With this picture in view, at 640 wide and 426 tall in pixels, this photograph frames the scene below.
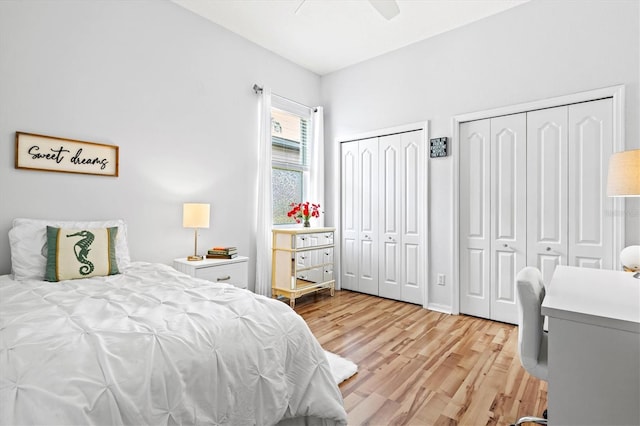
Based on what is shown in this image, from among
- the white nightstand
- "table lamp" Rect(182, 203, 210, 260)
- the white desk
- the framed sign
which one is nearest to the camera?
the white desk

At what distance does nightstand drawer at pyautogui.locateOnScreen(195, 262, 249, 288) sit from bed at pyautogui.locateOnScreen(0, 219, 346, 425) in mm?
1037

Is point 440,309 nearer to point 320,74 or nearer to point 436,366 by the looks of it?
point 436,366

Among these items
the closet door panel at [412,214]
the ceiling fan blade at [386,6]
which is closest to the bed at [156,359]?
the ceiling fan blade at [386,6]

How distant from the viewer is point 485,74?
3.35 m

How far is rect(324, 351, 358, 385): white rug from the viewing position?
7.09 ft

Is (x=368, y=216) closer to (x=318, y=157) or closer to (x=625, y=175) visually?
(x=318, y=157)

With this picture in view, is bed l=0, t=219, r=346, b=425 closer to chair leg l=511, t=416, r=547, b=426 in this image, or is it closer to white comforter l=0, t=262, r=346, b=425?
white comforter l=0, t=262, r=346, b=425

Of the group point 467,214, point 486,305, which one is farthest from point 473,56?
point 486,305

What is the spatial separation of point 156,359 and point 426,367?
76.0 inches

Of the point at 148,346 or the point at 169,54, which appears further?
the point at 169,54

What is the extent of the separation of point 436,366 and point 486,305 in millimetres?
1369

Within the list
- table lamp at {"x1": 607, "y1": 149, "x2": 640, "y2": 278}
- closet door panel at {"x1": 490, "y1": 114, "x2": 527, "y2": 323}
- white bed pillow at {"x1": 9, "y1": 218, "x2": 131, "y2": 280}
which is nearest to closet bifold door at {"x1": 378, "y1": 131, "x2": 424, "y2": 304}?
closet door panel at {"x1": 490, "y1": 114, "x2": 527, "y2": 323}

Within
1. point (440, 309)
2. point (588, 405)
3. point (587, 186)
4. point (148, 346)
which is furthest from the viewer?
point (440, 309)

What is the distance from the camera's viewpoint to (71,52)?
8.23ft
